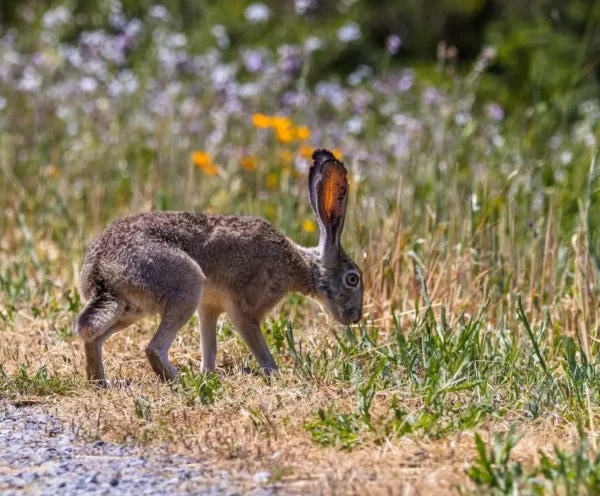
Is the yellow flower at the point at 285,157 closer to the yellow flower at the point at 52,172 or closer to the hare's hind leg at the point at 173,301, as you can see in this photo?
the yellow flower at the point at 52,172

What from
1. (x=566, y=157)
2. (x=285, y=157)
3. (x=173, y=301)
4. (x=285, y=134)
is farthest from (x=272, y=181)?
(x=173, y=301)

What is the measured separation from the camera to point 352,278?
6.36 m

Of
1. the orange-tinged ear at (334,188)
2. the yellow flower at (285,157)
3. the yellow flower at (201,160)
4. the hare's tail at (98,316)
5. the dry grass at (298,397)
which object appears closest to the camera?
the dry grass at (298,397)

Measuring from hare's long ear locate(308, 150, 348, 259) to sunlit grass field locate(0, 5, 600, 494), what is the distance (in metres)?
0.58

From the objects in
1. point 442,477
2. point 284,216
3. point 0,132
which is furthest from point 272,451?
point 0,132

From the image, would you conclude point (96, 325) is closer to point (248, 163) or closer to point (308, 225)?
point (308, 225)

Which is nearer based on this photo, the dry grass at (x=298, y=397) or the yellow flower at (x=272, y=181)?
the dry grass at (x=298, y=397)

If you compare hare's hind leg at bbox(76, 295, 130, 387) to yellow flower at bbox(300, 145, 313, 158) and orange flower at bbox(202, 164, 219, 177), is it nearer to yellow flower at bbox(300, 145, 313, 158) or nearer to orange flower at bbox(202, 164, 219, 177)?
yellow flower at bbox(300, 145, 313, 158)

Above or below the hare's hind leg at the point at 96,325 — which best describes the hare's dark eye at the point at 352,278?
above

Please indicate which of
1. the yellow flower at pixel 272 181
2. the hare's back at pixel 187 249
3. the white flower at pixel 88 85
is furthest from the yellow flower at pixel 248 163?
the hare's back at pixel 187 249

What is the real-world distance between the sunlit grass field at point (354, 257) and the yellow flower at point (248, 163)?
58 millimetres

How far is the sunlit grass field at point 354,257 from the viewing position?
175 inches

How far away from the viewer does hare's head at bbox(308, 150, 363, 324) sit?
6.13 meters

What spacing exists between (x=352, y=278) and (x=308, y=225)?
135cm
